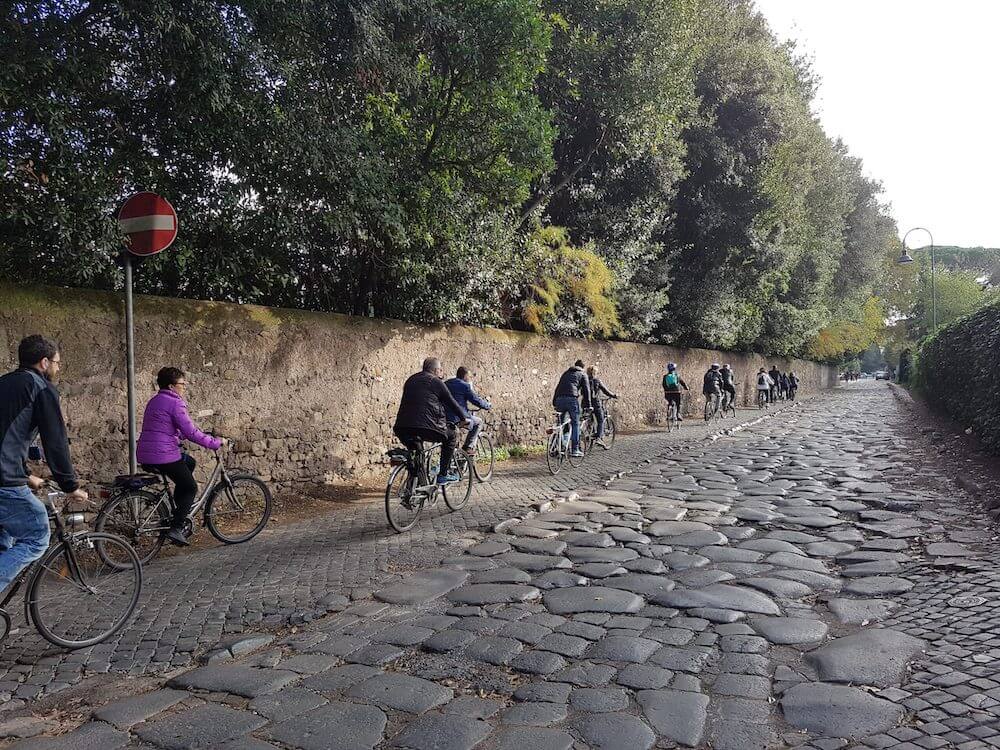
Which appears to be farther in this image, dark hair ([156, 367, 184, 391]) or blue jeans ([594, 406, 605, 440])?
blue jeans ([594, 406, 605, 440])

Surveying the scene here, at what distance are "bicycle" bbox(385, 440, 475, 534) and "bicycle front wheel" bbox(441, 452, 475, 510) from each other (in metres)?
0.02

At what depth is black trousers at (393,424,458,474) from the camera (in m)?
7.77

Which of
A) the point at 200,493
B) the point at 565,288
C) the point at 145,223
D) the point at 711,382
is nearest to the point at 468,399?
the point at 200,493

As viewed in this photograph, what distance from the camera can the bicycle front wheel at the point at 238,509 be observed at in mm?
6961

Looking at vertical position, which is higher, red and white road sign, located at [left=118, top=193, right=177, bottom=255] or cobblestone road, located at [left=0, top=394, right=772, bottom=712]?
red and white road sign, located at [left=118, top=193, right=177, bottom=255]

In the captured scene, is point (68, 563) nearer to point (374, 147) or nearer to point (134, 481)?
point (134, 481)

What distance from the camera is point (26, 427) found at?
4.02 m

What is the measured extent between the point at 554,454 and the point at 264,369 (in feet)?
16.3

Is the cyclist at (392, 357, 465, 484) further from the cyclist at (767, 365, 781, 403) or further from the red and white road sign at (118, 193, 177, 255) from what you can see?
the cyclist at (767, 365, 781, 403)

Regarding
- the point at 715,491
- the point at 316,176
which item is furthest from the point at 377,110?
the point at 715,491

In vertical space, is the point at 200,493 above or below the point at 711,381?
below

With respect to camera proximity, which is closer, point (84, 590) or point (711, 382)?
point (84, 590)

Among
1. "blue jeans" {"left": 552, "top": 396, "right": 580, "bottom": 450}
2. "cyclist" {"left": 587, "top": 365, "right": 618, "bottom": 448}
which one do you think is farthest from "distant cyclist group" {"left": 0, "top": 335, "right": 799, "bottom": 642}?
"cyclist" {"left": 587, "top": 365, "right": 618, "bottom": 448}

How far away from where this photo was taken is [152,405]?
20.6ft
